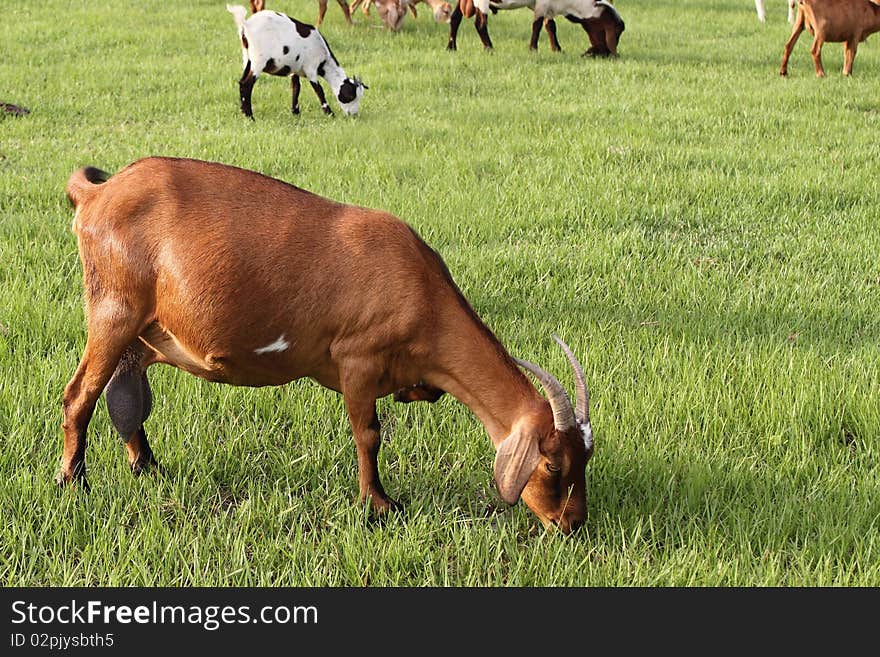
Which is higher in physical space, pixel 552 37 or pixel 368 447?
pixel 552 37

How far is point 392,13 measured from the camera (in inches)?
707

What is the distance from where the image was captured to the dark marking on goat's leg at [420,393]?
4.08 metres

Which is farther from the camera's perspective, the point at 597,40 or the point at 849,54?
the point at 597,40

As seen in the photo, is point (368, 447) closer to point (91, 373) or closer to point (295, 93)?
point (91, 373)

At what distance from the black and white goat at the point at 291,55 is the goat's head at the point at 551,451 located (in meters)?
9.21

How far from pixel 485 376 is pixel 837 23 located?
44.5 feet

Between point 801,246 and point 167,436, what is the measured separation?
5269mm

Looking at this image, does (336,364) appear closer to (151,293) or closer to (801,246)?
(151,293)

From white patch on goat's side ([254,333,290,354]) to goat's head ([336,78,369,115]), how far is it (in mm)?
8821

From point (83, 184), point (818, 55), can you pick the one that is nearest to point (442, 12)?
point (818, 55)

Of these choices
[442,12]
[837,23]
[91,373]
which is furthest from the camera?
[442,12]

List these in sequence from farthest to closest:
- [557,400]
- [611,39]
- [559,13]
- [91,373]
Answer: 1. [559,13]
2. [611,39]
3. [91,373]
4. [557,400]

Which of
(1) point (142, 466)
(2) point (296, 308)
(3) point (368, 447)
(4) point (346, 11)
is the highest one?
(4) point (346, 11)

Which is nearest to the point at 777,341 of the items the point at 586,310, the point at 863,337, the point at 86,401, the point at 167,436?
the point at 863,337
